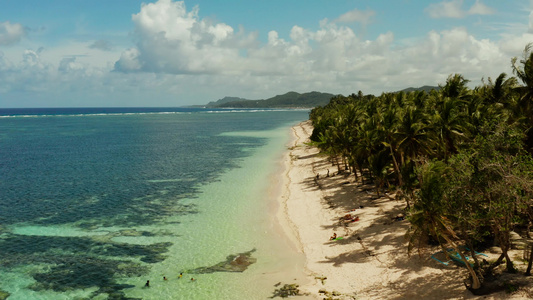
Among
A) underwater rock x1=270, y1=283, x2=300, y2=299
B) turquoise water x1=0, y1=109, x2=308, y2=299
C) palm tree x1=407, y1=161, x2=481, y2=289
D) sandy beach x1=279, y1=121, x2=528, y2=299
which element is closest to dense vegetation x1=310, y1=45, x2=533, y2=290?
palm tree x1=407, y1=161, x2=481, y2=289

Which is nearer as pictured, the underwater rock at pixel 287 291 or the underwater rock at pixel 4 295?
the underwater rock at pixel 287 291

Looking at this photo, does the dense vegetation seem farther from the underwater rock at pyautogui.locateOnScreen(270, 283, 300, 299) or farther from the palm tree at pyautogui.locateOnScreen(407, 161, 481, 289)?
the underwater rock at pyautogui.locateOnScreen(270, 283, 300, 299)

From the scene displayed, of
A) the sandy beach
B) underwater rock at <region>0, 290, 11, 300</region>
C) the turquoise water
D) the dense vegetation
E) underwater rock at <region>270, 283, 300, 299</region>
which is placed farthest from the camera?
the turquoise water

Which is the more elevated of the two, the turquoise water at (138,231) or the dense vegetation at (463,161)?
the dense vegetation at (463,161)

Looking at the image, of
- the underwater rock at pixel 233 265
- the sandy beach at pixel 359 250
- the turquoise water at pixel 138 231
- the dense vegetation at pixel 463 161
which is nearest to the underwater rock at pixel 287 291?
the sandy beach at pixel 359 250

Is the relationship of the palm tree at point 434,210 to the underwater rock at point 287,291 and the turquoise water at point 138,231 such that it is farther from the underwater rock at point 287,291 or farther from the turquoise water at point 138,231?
the turquoise water at point 138,231

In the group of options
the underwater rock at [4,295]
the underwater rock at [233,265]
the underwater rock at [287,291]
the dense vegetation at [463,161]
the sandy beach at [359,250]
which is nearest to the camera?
the dense vegetation at [463,161]
